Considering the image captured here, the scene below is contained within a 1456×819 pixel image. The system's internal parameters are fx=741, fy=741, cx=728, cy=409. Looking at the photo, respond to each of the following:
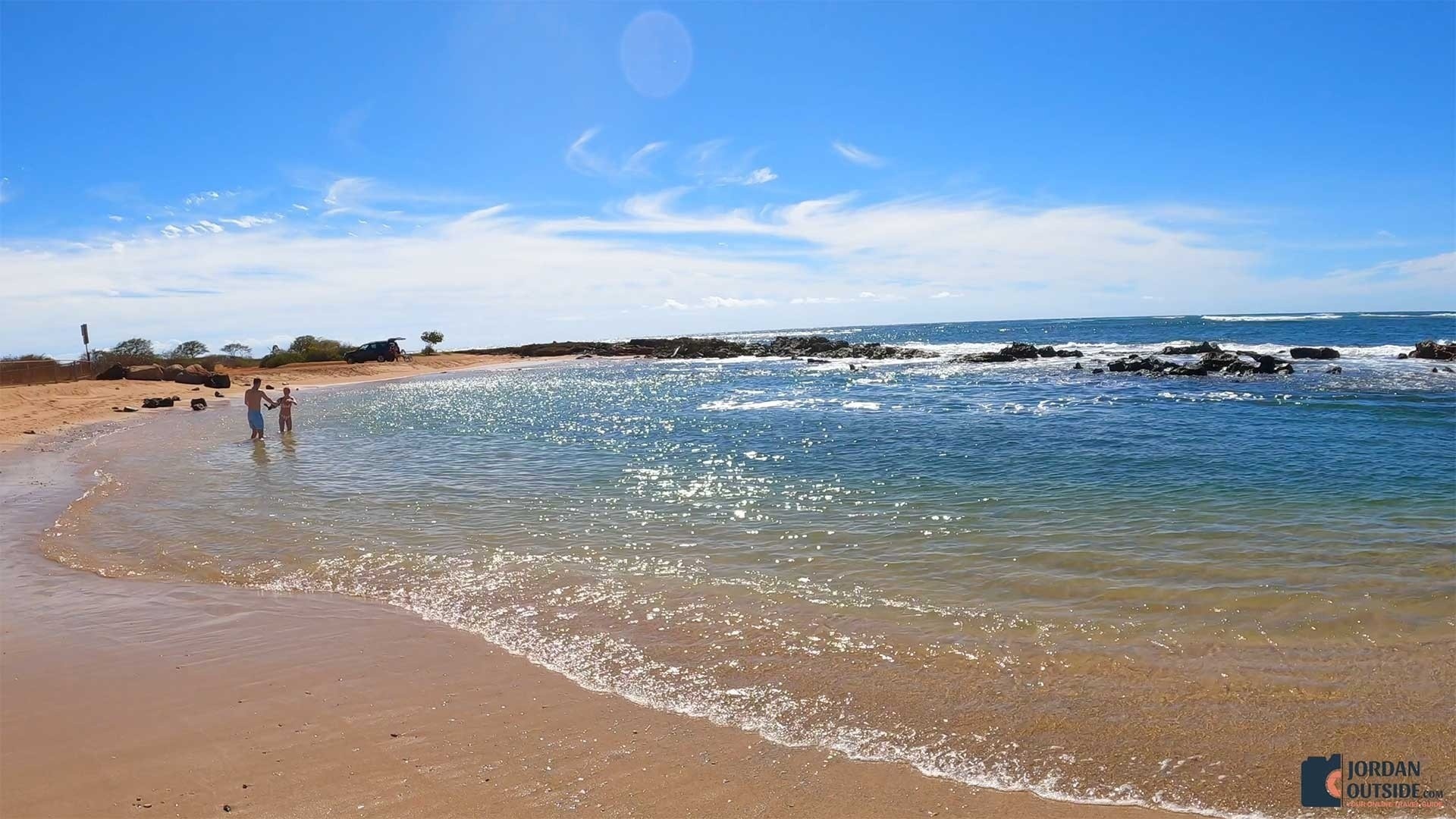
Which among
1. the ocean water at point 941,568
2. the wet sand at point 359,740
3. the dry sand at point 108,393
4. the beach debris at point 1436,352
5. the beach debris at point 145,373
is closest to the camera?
the wet sand at point 359,740

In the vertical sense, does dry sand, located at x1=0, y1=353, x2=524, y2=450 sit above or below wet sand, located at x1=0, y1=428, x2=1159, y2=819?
above

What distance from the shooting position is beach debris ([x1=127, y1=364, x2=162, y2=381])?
1588 inches

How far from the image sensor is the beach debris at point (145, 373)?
40344 millimetres

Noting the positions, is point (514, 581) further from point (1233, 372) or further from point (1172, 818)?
point (1233, 372)

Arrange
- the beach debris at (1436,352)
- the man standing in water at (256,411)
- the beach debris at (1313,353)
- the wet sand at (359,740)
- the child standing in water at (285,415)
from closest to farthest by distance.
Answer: the wet sand at (359,740), the man standing in water at (256,411), the child standing in water at (285,415), the beach debris at (1436,352), the beach debris at (1313,353)

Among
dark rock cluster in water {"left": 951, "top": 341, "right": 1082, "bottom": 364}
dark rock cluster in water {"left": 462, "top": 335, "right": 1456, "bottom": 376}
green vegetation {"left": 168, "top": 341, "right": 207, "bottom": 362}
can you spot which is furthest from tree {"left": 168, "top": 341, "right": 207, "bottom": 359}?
dark rock cluster in water {"left": 951, "top": 341, "right": 1082, "bottom": 364}

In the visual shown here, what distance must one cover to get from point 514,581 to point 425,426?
1886 centimetres

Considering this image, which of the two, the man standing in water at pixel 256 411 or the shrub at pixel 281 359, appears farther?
the shrub at pixel 281 359

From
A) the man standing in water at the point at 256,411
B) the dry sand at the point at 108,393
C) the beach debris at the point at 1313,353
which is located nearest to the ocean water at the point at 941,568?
the man standing in water at the point at 256,411

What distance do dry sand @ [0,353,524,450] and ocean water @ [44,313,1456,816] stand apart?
835 centimetres

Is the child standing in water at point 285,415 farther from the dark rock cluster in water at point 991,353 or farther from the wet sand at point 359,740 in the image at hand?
the dark rock cluster in water at point 991,353

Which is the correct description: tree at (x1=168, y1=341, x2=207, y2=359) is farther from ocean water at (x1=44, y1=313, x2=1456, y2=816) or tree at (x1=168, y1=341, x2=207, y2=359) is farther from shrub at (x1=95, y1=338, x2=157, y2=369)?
ocean water at (x1=44, y1=313, x2=1456, y2=816)

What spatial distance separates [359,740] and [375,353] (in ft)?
223

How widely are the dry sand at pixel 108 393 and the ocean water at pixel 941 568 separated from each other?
8.35m
